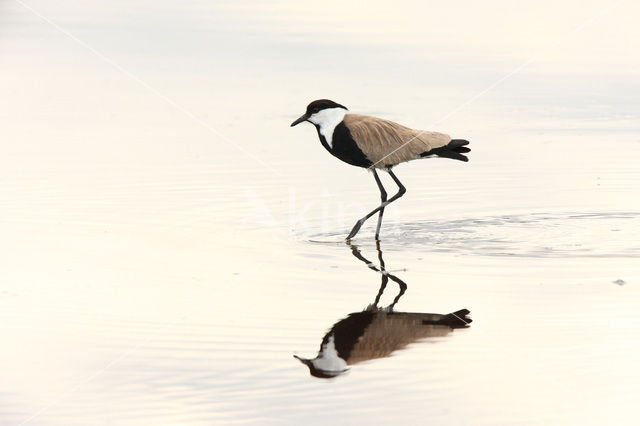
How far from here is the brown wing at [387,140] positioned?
10.2 meters

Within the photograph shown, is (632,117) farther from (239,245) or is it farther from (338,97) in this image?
(239,245)

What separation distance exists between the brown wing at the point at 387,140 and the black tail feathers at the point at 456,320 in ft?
10.9

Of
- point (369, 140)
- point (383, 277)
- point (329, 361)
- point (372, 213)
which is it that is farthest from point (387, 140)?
point (329, 361)

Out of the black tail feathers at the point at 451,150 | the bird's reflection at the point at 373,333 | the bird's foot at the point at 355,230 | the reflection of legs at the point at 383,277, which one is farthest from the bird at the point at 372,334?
the black tail feathers at the point at 451,150

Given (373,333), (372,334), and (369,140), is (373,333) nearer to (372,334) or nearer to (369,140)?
(372,334)

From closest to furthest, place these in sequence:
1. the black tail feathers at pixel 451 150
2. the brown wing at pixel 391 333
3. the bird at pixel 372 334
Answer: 1. the bird at pixel 372 334
2. the brown wing at pixel 391 333
3. the black tail feathers at pixel 451 150

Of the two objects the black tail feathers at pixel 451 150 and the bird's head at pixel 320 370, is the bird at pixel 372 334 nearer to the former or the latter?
the bird's head at pixel 320 370

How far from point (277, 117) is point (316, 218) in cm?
437

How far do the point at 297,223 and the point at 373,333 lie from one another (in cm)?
323

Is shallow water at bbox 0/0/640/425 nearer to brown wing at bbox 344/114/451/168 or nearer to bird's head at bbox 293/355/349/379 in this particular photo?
bird's head at bbox 293/355/349/379

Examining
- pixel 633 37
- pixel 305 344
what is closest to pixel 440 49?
pixel 633 37

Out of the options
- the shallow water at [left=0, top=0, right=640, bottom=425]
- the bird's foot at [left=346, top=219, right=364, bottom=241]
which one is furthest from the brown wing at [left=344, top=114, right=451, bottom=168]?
the bird's foot at [left=346, top=219, right=364, bottom=241]

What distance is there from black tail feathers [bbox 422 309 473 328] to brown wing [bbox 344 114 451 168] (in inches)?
130

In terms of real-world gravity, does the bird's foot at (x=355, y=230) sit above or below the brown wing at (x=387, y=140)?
below
